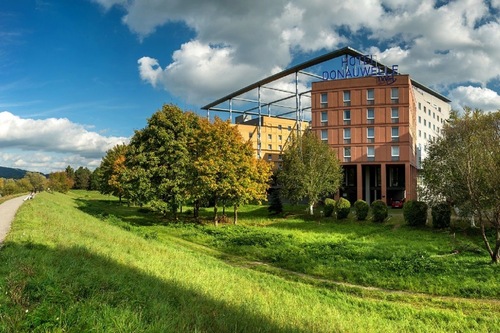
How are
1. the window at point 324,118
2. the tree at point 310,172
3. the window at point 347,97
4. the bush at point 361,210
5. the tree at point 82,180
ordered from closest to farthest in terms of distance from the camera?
the bush at point 361,210 < the tree at point 310,172 < the window at point 347,97 < the window at point 324,118 < the tree at point 82,180

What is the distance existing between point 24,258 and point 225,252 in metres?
13.8

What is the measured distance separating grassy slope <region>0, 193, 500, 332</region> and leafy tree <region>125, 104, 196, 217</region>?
19.1 metres

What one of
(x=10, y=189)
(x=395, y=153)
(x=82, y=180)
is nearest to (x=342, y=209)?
(x=395, y=153)

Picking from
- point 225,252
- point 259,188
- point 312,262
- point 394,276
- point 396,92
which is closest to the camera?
point 394,276

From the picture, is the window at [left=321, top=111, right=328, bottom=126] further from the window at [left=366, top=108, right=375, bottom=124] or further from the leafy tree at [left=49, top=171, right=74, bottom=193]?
the leafy tree at [left=49, top=171, right=74, bottom=193]

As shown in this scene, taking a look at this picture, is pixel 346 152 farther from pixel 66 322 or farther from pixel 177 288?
pixel 66 322

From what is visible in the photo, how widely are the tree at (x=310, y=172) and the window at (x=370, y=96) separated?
39.5ft

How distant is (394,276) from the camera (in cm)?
1420

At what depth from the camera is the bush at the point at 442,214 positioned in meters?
25.0

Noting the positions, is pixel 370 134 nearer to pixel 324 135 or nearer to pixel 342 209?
pixel 324 135

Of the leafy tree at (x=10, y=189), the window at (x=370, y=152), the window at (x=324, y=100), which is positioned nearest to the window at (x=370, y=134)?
the window at (x=370, y=152)

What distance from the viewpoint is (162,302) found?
21.7 feet

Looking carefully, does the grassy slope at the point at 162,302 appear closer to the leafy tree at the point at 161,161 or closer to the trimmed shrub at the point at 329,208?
the leafy tree at the point at 161,161

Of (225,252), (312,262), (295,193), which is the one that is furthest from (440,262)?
(295,193)
